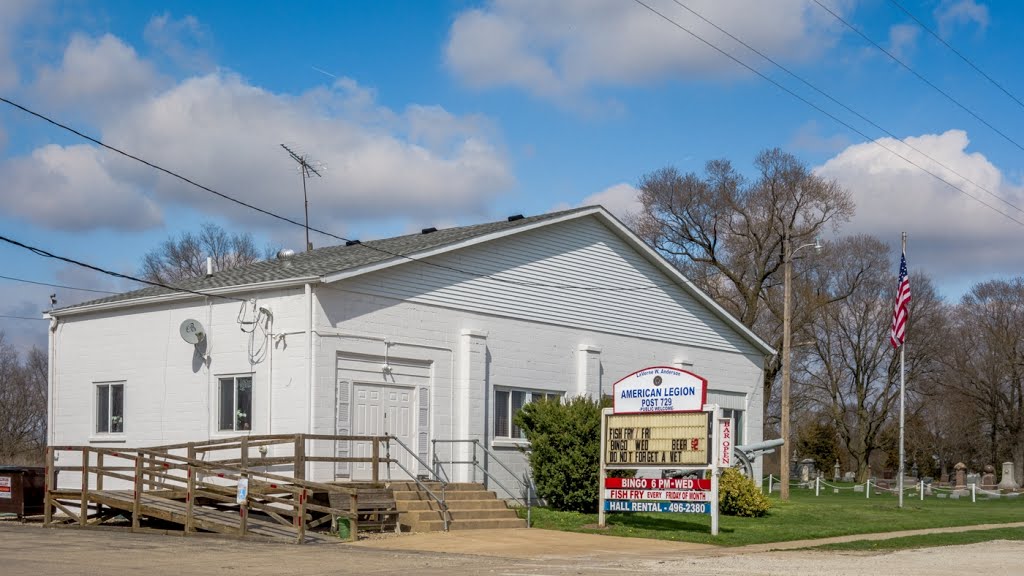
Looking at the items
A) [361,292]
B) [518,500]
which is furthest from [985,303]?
[361,292]

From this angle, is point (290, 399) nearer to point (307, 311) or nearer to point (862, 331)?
point (307, 311)

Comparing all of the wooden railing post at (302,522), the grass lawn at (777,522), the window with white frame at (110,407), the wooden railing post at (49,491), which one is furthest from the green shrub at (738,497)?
the wooden railing post at (49,491)

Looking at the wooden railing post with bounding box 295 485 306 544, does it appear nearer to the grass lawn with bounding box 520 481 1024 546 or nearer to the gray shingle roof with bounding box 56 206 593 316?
the gray shingle roof with bounding box 56 206 593 316

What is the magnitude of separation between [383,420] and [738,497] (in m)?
8.47

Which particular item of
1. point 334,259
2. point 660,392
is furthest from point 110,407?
point 660,392

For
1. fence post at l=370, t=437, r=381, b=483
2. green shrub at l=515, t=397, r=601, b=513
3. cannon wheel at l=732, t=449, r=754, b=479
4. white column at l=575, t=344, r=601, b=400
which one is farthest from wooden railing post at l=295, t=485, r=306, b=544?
cannon wheel at l=732, t=449, r=754, b=479

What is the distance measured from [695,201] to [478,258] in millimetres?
29270

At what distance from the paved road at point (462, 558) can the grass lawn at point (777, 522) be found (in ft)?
4.24

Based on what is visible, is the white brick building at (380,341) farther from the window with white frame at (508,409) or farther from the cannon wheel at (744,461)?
the cannon wheel at (744,461)

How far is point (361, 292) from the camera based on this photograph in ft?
80.6

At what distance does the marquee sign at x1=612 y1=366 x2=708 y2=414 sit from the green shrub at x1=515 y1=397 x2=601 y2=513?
74.3 inches

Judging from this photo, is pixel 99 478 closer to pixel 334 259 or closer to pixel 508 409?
pixel 334 259

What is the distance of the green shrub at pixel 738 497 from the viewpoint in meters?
26.8

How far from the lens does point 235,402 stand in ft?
80.9
